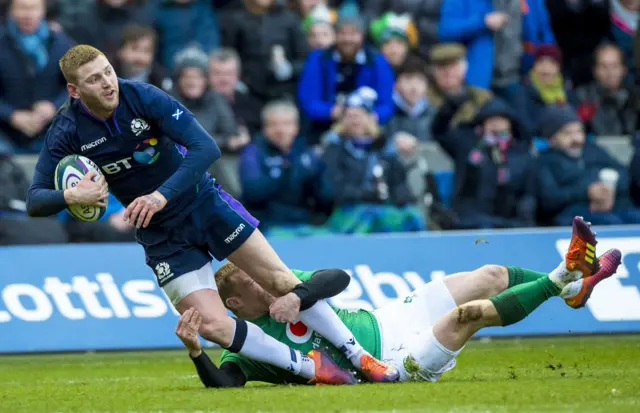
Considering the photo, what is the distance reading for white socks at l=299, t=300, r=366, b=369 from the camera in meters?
8.37

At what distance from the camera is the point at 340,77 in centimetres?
1477

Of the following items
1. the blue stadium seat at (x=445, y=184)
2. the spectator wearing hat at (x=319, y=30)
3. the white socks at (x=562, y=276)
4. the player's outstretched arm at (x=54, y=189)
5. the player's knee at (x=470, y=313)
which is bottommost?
the blue stadium seat at (x=445, y=184)

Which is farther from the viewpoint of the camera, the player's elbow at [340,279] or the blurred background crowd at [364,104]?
the blurred background crowd at [364,104]

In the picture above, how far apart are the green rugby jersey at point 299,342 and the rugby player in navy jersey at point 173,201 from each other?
9cm

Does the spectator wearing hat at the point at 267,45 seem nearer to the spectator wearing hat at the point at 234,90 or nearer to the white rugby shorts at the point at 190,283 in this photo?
the spectator wearing hat at the point at 234,90

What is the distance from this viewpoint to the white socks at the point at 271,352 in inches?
325

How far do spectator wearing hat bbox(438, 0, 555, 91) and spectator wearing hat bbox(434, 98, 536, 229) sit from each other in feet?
3.87

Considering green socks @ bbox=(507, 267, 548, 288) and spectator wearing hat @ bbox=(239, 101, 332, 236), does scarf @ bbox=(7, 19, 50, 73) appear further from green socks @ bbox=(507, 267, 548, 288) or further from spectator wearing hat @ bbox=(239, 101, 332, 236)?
green socks @ bbox=(507, 267, 548, 288)

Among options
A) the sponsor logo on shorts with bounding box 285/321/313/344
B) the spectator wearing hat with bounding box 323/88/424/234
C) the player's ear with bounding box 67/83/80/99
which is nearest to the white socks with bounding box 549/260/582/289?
the sponsor logo on shorts with bounding box 285/321/313/344

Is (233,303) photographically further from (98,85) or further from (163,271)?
(98,85)

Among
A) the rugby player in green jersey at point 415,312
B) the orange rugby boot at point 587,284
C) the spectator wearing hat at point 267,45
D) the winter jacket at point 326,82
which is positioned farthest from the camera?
the spectator wearing hat at point 267,45

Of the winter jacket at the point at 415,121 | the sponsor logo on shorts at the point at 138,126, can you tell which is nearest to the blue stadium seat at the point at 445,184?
the winter jacket at the point at 415,121

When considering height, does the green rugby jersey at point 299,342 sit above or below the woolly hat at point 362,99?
below

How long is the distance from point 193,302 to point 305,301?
798mm
